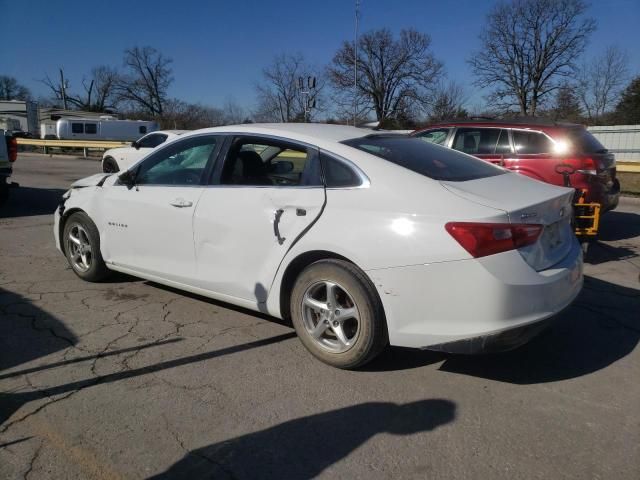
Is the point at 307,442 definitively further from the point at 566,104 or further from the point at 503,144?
the point at 566,104

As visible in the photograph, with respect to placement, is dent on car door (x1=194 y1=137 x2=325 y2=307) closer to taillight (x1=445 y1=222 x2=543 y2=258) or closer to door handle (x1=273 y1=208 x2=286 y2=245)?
door handle (x1=273 y1=208 x2=286 y2=245)

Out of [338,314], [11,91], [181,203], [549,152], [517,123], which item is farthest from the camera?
[11,91]

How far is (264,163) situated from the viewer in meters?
4.10

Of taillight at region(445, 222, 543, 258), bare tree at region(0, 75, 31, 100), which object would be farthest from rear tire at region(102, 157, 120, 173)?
bare tree at region(0, 75, 31, 100)

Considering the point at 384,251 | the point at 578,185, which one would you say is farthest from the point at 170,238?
the point at 578,185

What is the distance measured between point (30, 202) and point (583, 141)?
10412mm

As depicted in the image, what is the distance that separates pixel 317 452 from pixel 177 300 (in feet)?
8.54

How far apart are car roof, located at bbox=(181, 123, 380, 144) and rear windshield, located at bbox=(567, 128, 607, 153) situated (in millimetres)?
4317

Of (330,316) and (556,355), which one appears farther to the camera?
(556,355)

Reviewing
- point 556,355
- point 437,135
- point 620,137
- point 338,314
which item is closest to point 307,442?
point 338,314

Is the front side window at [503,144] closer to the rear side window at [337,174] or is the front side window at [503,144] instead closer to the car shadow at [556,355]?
the car shadow at [556,355]

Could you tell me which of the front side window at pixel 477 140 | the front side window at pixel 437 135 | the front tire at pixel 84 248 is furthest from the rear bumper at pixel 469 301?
the front side window at pixel 437 135

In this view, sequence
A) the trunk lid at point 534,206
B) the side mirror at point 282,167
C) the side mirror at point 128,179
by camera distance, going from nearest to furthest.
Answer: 1. the trunk lid at point 534,206
2. the side mirror at point 282,167
3. the side mirror at point 128,179

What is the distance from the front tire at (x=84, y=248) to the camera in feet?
16.7
